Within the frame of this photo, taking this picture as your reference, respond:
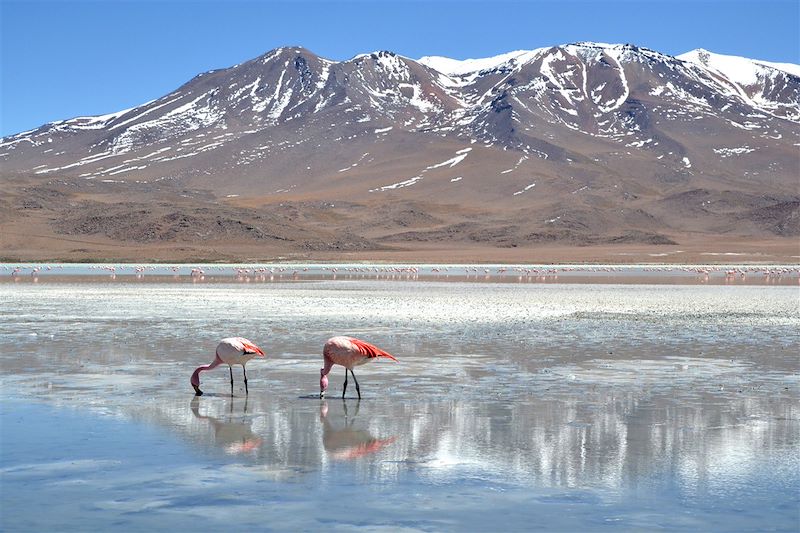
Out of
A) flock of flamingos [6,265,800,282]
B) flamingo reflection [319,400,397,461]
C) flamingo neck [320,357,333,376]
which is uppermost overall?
flock of flamingos [6,265,800,282]

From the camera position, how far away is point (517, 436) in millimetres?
10703

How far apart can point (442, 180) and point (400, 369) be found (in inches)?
6738

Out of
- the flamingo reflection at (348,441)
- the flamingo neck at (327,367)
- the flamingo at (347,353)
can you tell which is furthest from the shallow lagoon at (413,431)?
the flamingo at (347,353)

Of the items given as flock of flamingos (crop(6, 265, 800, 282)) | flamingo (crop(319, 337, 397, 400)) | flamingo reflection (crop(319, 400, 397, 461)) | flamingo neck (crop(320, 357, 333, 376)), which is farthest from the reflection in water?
flock of flamingos (crop(6, 265, 800, 282))

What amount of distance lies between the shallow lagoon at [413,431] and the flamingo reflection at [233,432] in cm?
3

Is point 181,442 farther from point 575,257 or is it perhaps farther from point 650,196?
point 650,196

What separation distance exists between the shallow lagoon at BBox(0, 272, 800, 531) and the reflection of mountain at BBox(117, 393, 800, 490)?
0.13 ft

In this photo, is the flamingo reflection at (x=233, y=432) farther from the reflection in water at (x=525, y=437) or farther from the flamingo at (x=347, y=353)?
the flamingo at (x=347, y=353)

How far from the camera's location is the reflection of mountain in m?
9.27

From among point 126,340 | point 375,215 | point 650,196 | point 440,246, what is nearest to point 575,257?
point 440,246

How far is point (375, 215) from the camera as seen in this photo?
463ft

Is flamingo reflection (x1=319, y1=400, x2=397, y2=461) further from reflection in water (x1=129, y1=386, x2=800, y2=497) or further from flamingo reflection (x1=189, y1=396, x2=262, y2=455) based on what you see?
flamingo reflection (x1=189, y1=396, x2=262, y2=455)

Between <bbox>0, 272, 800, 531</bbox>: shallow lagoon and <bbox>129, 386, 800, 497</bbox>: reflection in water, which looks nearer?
<bbox>0, 272, 800, 531</bbox>: shallow lagoon

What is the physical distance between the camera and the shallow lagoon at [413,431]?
26.2ft
